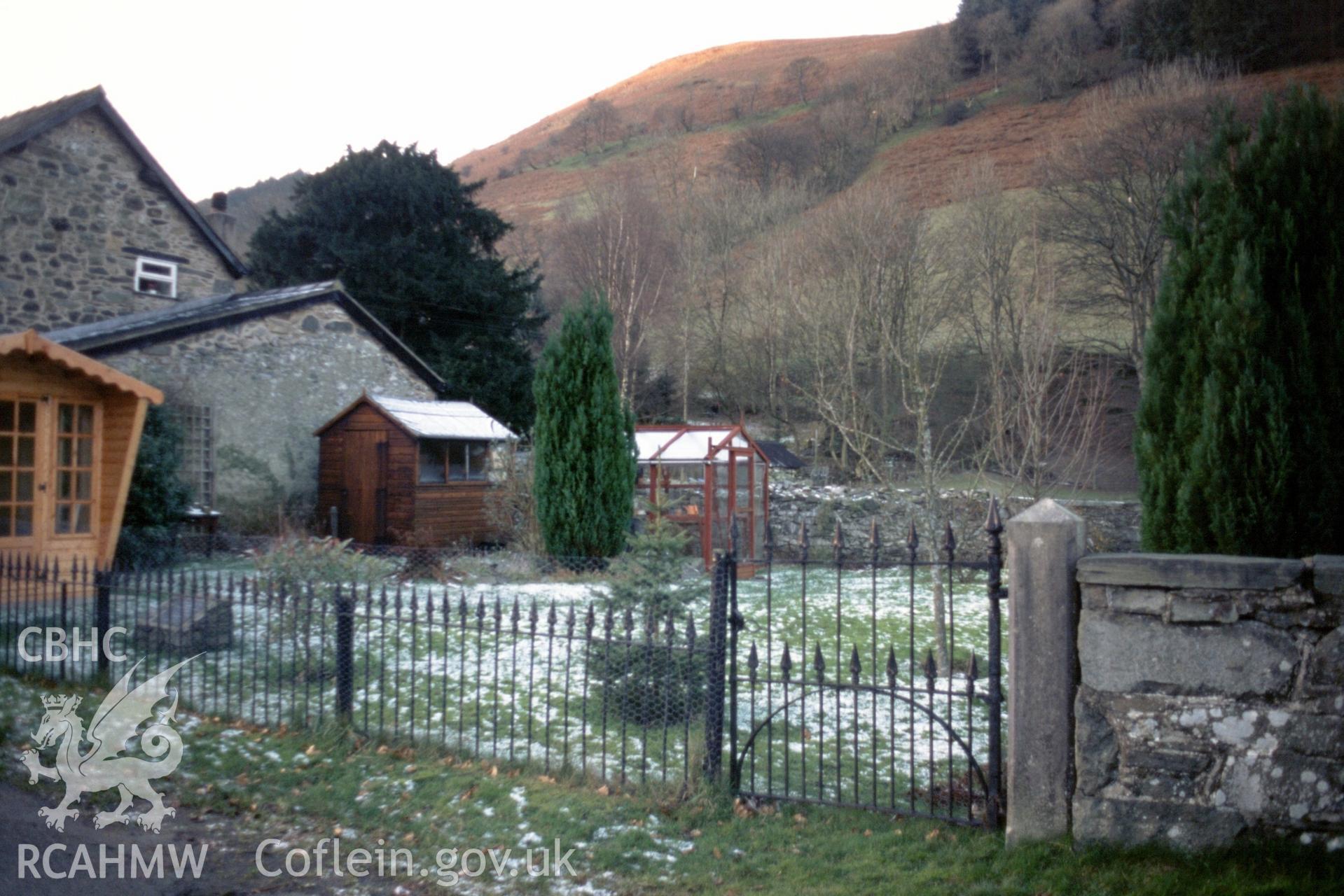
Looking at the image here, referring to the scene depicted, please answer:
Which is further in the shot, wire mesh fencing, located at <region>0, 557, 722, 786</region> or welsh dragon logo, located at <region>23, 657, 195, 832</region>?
wire mesh fencing, located at <region>0, 557, 722, 786</region>

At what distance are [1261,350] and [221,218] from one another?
23.1m

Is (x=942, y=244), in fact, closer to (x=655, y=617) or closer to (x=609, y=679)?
(x=655, y=617)

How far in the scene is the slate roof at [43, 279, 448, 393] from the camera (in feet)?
46.4

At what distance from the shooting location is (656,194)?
32.8 m

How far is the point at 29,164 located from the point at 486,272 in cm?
1107

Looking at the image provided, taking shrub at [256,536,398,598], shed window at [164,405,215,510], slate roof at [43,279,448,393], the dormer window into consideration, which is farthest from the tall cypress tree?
the dormer window

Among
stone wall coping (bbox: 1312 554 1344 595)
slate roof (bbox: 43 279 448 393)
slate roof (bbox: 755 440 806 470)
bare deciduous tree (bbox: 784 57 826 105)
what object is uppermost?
bare deciduous tree (bbox: 784 57 826 105)

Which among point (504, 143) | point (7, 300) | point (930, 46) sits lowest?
point (7, 300)

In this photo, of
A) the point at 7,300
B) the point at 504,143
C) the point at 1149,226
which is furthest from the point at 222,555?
the point at 504,143

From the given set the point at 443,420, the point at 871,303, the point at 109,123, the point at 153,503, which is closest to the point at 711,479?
the point at 871,303

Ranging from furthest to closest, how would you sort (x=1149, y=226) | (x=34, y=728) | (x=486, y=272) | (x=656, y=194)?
(x=656, y=194) → (x=486, y=272) → (x=1149, y=226) → (x=34, y=728)

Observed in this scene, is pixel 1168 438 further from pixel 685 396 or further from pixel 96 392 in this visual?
pixel 685 396

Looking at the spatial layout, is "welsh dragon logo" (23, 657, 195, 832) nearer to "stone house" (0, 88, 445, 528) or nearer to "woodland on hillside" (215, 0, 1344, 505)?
"woodland on hillside" (215, 0, 1344, 505)

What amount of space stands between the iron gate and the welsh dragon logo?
3.23m
